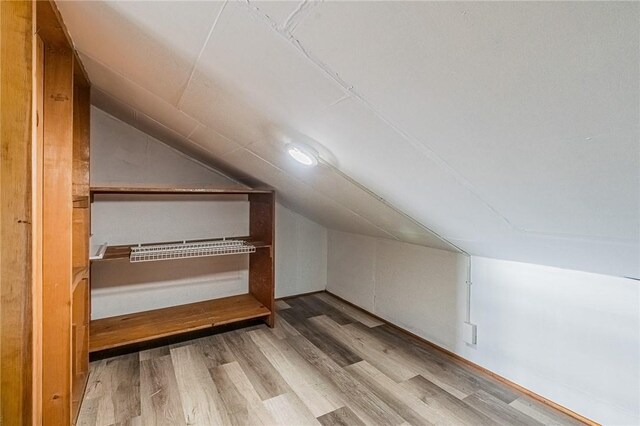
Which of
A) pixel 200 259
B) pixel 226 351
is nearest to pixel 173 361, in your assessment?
pixel 226 351

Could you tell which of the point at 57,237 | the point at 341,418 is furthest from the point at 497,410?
the point at 57,237

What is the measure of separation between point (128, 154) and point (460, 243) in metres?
2.31

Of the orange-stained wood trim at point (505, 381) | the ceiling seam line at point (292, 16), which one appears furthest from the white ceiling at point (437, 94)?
the orange-stained wood trim at point (505, 381)

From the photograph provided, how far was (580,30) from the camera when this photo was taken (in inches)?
19.7

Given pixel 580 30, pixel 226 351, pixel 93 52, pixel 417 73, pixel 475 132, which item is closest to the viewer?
pixel 580 30

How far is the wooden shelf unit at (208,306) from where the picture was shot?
77.1 inches

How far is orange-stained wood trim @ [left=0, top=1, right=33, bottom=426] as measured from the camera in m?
0.73

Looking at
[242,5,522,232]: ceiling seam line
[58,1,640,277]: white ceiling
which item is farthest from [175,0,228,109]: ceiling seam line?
[242,5,522,232]: ceiling seam line

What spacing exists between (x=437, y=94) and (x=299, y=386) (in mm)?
1610

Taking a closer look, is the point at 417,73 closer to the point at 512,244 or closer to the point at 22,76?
the point at 22,76

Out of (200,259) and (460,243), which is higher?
(460,243)

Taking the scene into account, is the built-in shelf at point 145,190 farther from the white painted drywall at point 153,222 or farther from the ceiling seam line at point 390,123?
the ceiling seam line at point 390,123

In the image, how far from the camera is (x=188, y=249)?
226 cm

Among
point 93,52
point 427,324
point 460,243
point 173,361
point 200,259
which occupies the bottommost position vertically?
point 173,361
